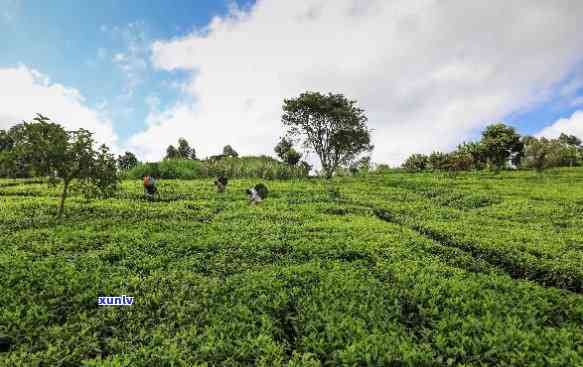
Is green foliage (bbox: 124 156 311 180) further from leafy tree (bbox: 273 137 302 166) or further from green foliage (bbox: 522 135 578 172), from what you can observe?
green foliage (bbox: 522 135 578 172)

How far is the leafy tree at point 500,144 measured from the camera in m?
40.2

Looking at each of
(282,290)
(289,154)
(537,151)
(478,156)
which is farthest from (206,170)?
(537,151)

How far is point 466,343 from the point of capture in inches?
208

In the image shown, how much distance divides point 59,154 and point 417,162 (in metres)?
39.0

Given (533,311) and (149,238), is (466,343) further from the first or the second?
(149,238)

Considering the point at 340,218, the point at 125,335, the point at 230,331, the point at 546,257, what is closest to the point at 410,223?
the point at 340,218

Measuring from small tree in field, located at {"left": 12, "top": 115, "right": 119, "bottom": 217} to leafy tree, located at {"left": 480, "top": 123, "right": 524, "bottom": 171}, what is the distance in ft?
133

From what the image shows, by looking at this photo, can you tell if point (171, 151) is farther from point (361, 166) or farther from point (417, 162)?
point (417, 162)

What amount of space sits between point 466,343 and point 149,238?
25.6 ft

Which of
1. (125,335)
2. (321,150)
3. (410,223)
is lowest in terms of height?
(125,335)

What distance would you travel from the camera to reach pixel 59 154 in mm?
11055

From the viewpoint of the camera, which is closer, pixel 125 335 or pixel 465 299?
pixel 125 335

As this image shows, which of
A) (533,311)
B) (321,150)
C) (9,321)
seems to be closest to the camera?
(9,321)

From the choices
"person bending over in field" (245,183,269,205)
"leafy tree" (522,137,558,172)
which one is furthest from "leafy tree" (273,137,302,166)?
"leafy tree" (522,137,558,172)
